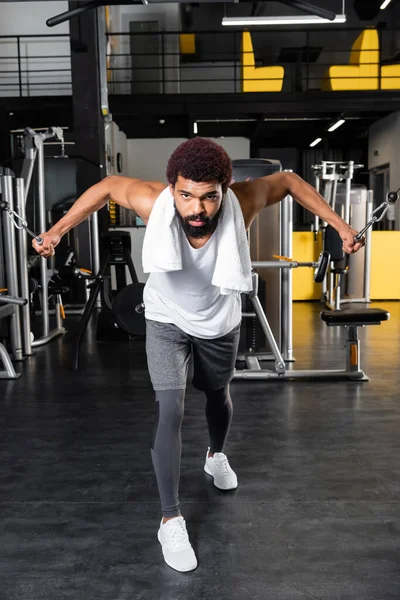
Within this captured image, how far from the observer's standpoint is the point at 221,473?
2.08 m

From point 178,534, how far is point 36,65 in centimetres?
1007

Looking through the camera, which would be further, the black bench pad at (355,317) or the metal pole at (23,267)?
the metal pole at (23,267)

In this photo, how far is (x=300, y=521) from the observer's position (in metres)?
1.84

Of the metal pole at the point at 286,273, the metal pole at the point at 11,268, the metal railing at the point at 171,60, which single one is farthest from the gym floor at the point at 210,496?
the metal railing at the point at 171,60

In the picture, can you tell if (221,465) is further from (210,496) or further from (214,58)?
(214,58)

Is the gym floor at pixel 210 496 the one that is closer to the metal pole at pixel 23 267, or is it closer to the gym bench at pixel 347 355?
the gym bench at pixel 347 355

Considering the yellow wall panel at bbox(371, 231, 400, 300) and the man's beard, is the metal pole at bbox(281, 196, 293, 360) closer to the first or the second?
the man's beard

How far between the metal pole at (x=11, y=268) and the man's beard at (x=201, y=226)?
9.48ft

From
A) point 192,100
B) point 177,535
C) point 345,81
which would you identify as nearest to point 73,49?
point 192,100

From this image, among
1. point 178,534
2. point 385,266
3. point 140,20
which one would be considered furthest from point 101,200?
point 140,20

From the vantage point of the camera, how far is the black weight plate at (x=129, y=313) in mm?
3729

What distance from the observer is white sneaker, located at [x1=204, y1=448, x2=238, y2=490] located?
6.79 ft

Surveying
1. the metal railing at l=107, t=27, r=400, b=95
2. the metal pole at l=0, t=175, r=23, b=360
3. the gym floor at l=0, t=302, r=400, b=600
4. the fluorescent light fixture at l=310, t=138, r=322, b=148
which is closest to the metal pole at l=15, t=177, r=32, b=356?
the metal pole at l=0, t=175, r=23, b=360

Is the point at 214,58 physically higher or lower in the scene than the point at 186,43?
lower
